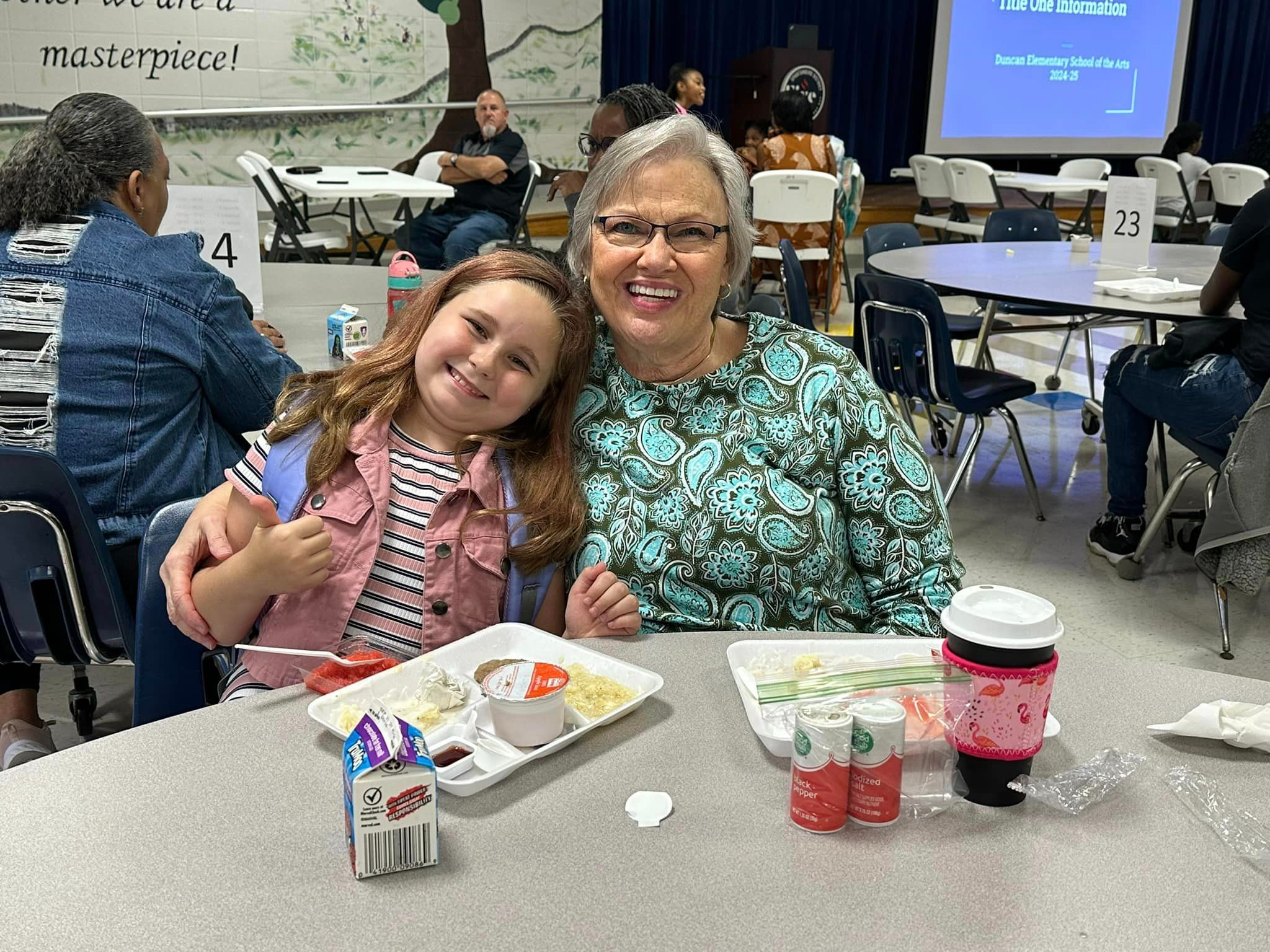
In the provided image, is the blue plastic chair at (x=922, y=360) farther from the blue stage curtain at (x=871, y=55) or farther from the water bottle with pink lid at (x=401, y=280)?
the blue stage curtain at (x=871, y=55)

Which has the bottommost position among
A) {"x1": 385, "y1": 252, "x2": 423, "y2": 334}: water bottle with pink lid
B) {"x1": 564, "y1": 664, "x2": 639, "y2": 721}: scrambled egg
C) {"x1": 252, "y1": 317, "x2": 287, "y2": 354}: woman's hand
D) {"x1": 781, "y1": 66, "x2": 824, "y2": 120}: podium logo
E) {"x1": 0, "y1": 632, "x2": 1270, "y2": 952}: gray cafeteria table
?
{"x1": 0, "y1": 632, "x2": 1270, "y2": 952}: gray cafeteria table

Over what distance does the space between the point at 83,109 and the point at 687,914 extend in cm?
205

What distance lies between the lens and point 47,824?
950mm

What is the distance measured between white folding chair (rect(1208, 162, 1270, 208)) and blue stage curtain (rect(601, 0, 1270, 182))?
3048mm

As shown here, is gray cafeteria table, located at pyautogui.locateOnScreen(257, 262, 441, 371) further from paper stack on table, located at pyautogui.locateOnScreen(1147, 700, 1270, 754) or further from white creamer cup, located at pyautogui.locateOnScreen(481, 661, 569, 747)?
paper stack on table, located at pyautogui.locateOnScreen(1147, 700, 1270, 754)

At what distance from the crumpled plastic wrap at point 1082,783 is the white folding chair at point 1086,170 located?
9743 mm

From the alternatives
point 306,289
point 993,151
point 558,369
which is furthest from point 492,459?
point 993,151

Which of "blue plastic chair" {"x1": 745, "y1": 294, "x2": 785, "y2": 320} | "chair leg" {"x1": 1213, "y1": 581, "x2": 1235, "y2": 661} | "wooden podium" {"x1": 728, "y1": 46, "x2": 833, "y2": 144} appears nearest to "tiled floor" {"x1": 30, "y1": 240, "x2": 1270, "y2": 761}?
"chair leg" {"x1": 1213, "y1": 581, "x2": 1235, "y2": 661}

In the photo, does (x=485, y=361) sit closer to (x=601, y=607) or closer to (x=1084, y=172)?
(x=601, y=607)

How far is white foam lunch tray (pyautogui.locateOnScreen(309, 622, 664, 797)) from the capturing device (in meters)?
1.04

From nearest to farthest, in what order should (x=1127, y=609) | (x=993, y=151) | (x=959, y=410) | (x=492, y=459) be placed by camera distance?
(x=492, y=459), (x=1127, y=609), (x=959, y=410), (x=993, y=151)

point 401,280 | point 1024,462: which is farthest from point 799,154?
point 401,280

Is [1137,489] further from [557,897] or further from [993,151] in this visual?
[993,151]

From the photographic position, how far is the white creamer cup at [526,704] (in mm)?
1070
